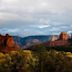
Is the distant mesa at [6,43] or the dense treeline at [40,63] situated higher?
the distant mesa at [6,43]

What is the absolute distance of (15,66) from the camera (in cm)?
5012

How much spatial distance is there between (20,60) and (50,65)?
194 inches

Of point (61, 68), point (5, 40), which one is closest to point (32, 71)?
point (61, 68)

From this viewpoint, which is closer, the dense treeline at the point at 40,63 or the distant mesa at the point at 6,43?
the dense treeline at the point at 40,63

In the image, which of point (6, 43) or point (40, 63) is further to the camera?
point (6, 43)

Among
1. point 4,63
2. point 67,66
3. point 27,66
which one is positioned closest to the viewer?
point 67,66

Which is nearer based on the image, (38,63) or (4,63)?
(38,63)

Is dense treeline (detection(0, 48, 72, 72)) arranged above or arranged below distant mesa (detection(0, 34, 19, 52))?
below

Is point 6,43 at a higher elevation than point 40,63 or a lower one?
higher

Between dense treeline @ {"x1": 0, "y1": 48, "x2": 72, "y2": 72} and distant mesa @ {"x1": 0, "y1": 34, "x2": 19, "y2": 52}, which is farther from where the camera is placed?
distant mesa @ {"x1": 0, "y1": 34, "x2": 19, "y2": 52}

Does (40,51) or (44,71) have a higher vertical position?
(40,51)

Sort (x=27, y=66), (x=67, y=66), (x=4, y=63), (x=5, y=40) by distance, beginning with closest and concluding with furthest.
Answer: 1. (x=67, y=66)
2. (x=27, y=66)
3. (x=4, y=63)
4. (x=5, y=40)

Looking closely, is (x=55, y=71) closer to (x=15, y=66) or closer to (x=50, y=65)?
(x=50, y=65)

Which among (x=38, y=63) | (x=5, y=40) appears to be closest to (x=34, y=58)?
(x=38, y=63)
